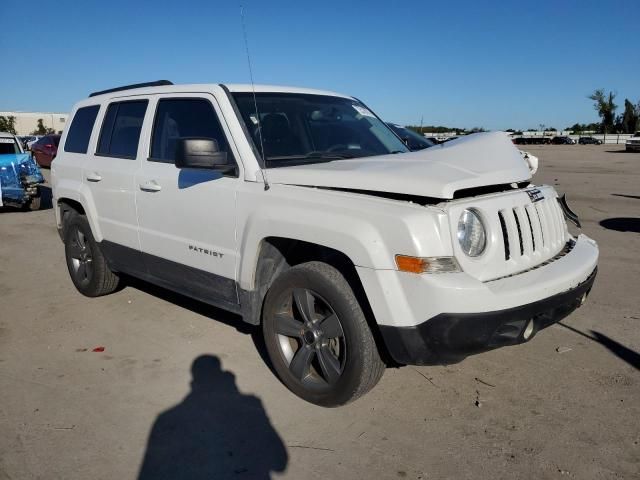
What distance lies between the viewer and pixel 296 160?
3752 mm

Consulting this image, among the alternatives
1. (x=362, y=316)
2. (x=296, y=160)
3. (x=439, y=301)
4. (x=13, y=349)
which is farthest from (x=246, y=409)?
(x=13, y=349)

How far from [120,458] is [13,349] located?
6.57ft

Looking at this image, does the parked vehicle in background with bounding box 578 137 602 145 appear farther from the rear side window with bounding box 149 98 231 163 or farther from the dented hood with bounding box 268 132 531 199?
the rear side window with bounding box 149 98 231 163

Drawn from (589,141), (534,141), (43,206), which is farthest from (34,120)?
(43,206)

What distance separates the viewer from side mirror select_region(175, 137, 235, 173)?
334 centimetres

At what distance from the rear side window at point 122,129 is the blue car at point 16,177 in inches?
305

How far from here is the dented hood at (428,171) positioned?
112 inches

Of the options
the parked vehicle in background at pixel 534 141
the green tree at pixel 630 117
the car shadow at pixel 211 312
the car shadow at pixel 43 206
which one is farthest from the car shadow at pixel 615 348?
the green tree at pixel 630 117

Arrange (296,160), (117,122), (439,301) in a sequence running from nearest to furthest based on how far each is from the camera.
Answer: (439,301) → (296,160) → (117,122)

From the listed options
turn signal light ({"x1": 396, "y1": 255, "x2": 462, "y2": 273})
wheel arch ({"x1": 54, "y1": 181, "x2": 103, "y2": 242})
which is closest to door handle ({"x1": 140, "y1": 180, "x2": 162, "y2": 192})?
wheel arch ({"x1": 54, "y1": 181, "x2": 103, "y2": 242})

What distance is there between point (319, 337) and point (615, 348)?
235cm

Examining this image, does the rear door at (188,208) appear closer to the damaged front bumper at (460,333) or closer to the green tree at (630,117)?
the damaged front bumper at (460,333)

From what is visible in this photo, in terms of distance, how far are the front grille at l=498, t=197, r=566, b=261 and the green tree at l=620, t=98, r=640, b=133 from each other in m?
90.7

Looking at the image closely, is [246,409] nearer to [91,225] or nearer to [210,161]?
[210,161]
